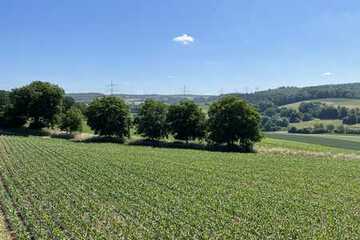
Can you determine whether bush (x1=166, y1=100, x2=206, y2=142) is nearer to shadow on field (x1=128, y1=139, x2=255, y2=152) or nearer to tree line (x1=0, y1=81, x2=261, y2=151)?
tree line (x1=0, y1=81, x2=261, y2=151)

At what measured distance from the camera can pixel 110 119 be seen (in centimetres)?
9138

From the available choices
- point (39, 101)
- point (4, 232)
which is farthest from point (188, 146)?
point (4, 232)

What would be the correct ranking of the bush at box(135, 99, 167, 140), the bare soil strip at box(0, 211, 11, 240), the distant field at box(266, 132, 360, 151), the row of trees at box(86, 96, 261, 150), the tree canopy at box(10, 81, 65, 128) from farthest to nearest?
1. the distant field at box(266, 132, 360, 151)
2. the tree canopy at box(10, 81, 65, 128)
3. the bush at box(135, 99, 167, 140)
4. the row of trees at box(86, 96, 261, 150)
5. the bare soil strip at box(0, 211, 11, 240)

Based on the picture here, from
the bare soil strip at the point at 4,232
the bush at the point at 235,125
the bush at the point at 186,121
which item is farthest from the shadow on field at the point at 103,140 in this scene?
the bare soil strip at the point at 4,232

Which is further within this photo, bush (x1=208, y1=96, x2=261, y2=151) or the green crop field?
bush (x1=208, y1=96, x2=261, y2=151)

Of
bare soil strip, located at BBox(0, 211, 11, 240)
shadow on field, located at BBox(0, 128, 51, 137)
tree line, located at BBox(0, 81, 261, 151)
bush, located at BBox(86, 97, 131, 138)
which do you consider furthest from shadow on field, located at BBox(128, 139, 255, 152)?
bare soil strip, located at BBox(0, 211, 11, 240)

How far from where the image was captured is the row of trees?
280 feet

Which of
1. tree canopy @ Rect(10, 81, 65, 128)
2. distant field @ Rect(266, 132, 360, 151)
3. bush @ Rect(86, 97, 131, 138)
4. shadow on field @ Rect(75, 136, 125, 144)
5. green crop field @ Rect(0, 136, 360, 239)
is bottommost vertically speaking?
distant field @ Rect(266, 132, 360, 151)

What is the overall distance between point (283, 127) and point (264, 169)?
146016 mm

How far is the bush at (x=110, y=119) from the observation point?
91875 millimetres

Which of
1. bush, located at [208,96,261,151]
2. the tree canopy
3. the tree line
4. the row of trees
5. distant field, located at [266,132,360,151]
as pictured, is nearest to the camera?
bush, located at [208,96,261,151]

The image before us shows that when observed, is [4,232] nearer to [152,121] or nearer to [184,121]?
[152,121]

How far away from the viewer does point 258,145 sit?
304ft

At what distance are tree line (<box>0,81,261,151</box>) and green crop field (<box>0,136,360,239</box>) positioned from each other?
27.7 meters
